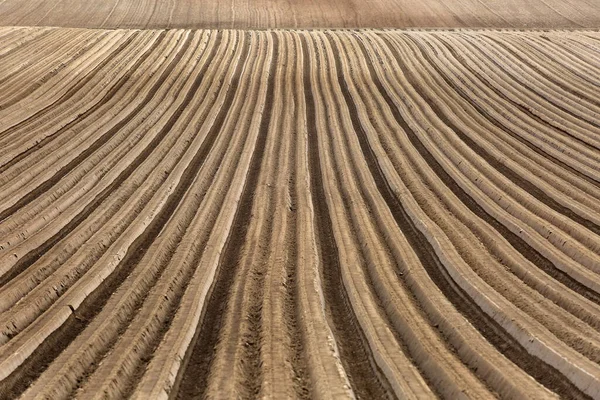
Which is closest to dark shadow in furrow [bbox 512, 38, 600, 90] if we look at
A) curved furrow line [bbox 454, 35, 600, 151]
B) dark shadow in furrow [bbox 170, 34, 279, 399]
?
curved furrow line [bbox 454, 35, 600, 151]

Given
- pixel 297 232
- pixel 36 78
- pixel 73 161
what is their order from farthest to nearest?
pixel 36 78 → pixel 73 161 → pixel 297 232

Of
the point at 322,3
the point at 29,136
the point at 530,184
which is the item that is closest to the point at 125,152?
the point at 29,136

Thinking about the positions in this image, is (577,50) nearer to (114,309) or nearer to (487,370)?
(487,370)

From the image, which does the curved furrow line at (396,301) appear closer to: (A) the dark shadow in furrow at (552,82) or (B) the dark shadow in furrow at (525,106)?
(B) the dark shadow in furrow at (525,106)

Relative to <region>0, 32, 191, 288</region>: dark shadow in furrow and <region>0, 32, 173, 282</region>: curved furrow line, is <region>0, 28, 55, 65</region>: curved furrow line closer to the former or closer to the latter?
<region>0, 32, 191, 288</region>: dark shadow in furrow

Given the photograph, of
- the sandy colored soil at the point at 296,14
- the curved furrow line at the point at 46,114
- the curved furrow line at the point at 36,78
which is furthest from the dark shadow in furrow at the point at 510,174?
the sandy colored soil at the point at 296,14

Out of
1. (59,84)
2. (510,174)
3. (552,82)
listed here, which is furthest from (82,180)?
(552,82)
